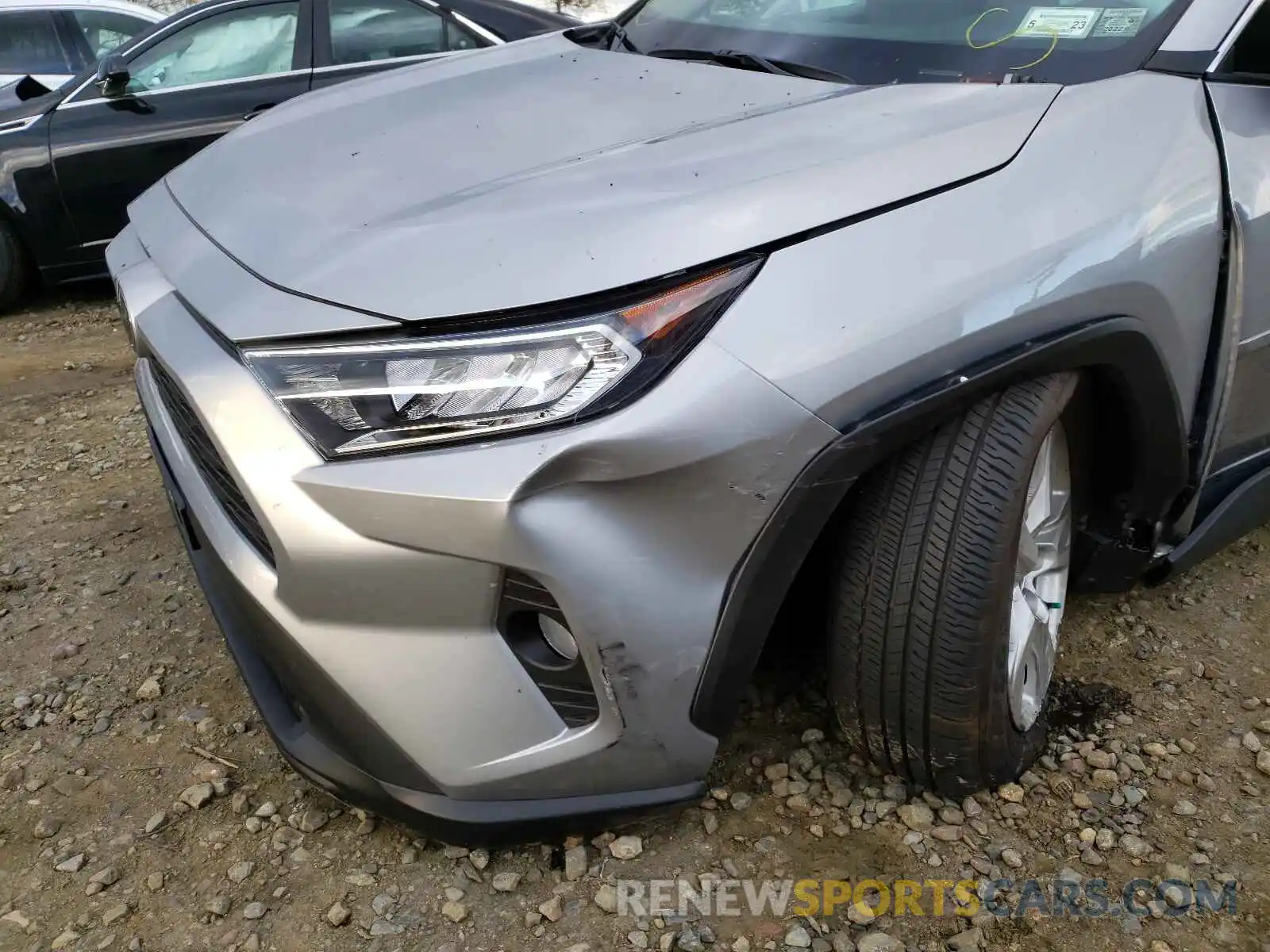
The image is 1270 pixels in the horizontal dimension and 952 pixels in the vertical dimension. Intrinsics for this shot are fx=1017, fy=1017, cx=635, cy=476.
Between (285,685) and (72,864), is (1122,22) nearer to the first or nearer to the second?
(285,685)

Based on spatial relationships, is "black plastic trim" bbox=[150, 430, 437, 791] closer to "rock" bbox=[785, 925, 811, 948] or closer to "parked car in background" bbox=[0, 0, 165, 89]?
"rock" bbox=[785, 925, 811, 948]

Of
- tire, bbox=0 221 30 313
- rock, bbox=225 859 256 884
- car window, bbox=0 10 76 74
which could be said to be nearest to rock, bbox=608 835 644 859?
rock, bbox=225 859 256 884

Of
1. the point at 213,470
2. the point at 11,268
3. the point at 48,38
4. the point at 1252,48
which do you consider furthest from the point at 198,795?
the point at 48,38

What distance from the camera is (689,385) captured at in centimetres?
134

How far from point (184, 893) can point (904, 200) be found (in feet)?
5.31

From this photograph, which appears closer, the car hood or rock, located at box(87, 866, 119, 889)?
the car hood

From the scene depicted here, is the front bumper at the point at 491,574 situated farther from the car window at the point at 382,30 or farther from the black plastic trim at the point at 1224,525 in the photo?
the car window at the point at 382,30

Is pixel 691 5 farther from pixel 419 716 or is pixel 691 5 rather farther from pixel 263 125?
pixel 419 716

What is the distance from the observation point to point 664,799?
1.60 meters

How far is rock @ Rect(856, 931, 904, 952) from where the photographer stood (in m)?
1.60

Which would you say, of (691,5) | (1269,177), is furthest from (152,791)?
(1269,177)

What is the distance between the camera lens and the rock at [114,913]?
5.50 feet

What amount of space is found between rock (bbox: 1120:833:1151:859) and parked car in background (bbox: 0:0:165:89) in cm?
655

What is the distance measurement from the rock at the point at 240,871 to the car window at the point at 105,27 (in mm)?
5924
